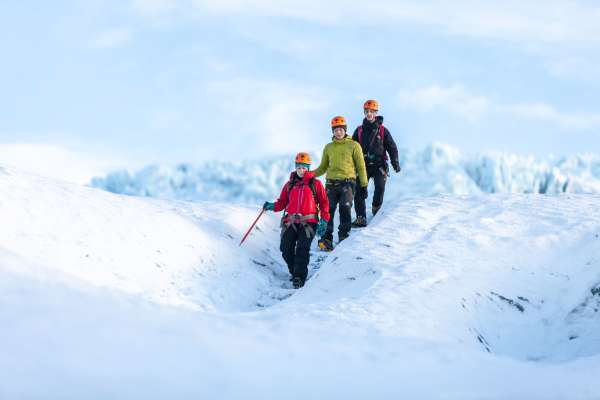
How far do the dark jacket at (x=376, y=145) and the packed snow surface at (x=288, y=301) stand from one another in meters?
0.90

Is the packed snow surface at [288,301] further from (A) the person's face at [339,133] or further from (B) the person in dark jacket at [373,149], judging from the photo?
(A) the person's face at [339,133]

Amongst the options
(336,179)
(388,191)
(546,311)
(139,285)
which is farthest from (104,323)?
(388,191)

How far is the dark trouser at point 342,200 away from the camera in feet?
38.7

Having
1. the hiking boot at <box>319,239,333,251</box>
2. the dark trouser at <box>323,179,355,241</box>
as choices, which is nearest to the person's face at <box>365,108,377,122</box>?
the dark trouser at <box>323,179,355,241</box>

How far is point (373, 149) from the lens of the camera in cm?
1278

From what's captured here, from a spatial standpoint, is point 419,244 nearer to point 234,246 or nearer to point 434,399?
point 234,246

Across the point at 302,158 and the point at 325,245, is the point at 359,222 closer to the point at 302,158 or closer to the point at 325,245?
the point at 325,245

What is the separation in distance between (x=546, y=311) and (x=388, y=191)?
346 ft

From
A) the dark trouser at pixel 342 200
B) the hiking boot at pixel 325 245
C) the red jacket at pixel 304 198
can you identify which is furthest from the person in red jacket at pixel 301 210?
the hiking boot at pixel 325 245

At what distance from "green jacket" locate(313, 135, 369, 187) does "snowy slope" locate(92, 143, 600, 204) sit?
80.1 metres

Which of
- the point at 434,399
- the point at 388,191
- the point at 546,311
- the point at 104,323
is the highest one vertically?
the point at 104,323

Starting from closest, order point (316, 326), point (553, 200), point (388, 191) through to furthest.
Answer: point (316, 326) < point (553, 200) < point (388, 191)

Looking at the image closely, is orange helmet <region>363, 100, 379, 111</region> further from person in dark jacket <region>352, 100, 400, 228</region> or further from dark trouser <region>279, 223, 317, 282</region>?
dark trouser <region>279, 223, 317, 282</region>

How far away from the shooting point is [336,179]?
467 inches
